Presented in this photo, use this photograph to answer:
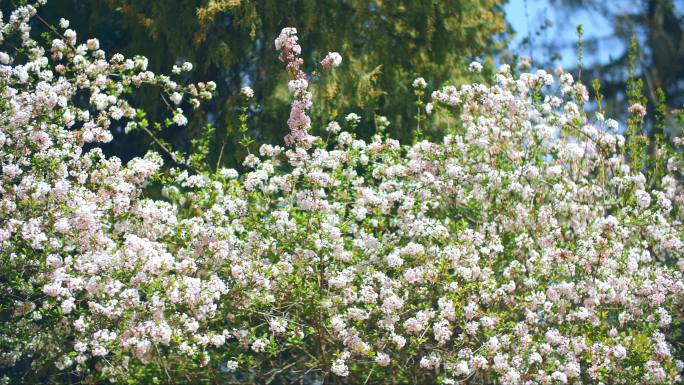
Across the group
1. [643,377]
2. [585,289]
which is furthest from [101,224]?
[643,377]

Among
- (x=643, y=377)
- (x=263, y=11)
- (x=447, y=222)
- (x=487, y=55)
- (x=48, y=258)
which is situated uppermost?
(x=487, y=55)

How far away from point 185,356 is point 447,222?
1.62 meters

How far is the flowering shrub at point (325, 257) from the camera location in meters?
4.49

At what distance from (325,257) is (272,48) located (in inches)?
130

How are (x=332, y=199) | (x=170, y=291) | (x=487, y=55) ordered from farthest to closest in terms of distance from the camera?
(x=487, y=55) < (x=332, y=199) < (x=170, y=291)

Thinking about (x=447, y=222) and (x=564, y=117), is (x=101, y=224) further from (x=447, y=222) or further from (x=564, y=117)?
(x=564, y=117)

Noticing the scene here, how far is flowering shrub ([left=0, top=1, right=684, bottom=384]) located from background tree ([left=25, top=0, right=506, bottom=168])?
6.64 ft

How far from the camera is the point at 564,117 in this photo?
568 centimetres

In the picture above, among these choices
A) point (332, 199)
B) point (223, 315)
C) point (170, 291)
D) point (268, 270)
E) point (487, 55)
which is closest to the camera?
point (170, 291)

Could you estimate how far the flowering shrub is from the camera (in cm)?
449

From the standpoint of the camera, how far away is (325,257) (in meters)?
5.02

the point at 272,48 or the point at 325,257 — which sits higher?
the point at 272,48

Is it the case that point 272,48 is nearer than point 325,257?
No

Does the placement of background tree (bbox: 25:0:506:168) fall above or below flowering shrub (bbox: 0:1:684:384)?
above
